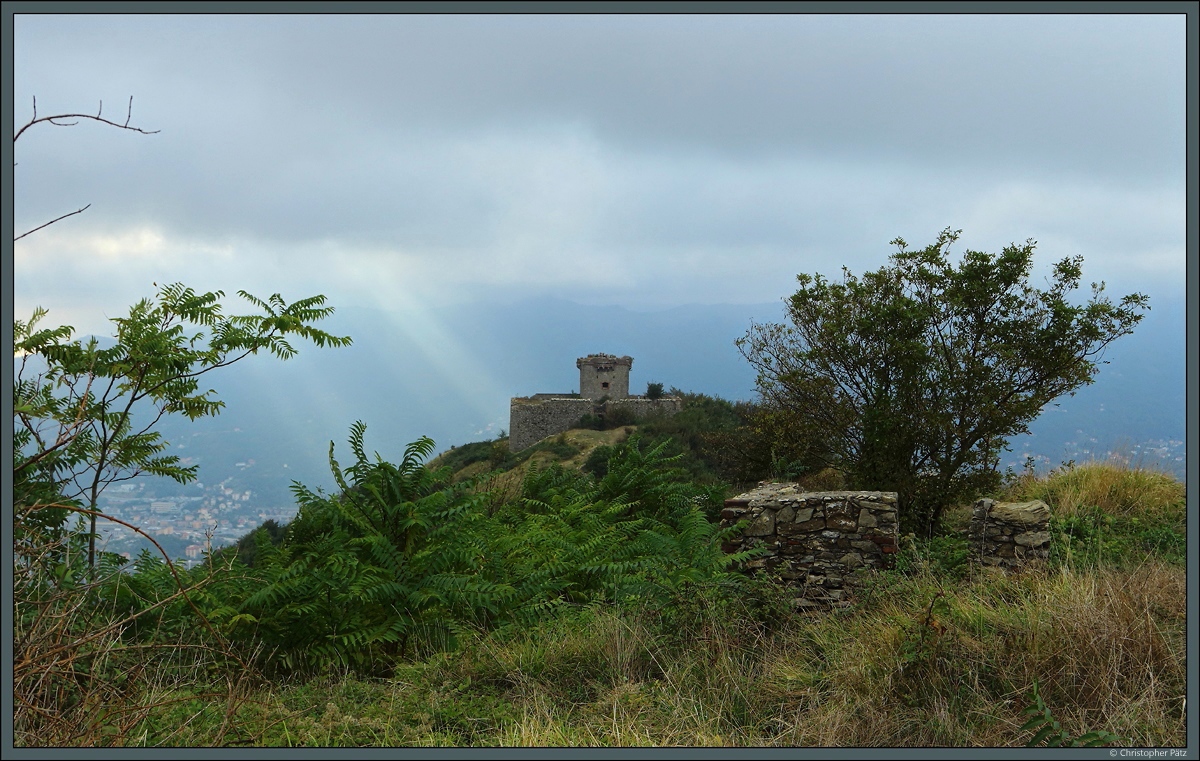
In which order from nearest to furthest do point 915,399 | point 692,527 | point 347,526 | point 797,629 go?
point 797,629 → point 347,526 → point 692,527 → point 915,399

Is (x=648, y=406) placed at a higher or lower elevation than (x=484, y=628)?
higher

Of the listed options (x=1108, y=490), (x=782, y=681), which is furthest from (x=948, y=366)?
(x=782, y=681)

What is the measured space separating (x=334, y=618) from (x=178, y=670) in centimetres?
101

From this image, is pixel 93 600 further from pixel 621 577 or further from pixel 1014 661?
pixel 1014 661

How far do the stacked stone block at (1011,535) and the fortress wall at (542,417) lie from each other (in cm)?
3097

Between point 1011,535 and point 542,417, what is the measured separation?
32.4 m

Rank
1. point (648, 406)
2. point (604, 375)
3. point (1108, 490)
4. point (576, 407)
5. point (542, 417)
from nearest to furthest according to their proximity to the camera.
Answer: point (1108, 490)
point (648, 406)
point (576, 407)
point (542, 417)
point (604, 375)

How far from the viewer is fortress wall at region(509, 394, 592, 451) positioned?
39.1 m

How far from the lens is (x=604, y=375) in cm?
4359

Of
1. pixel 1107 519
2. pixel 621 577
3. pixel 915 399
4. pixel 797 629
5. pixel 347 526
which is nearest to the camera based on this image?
pixel 797 629

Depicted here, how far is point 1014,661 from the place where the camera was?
4121 mm

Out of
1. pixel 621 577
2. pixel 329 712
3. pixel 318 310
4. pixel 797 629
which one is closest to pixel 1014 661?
pixel 797 629

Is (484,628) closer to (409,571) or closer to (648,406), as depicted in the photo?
(409,571)

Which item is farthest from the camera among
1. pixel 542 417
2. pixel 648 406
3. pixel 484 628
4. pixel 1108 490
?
pixel 542 417
